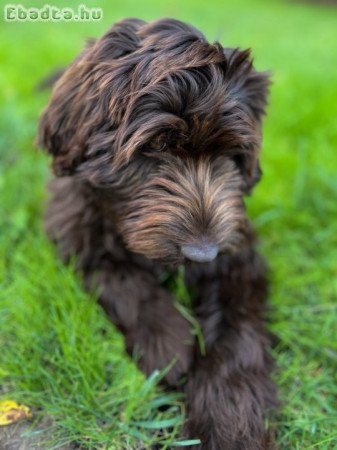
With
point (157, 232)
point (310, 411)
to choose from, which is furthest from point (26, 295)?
point (310, 411)

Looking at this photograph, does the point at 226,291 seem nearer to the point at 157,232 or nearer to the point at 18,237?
the point at 157,232

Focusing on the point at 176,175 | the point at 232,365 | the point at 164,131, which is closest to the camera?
the point at 164,131

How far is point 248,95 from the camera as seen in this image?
8.07 ft

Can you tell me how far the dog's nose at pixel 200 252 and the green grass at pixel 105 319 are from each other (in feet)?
2.29

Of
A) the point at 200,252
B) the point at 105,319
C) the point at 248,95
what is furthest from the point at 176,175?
the point at 105,319

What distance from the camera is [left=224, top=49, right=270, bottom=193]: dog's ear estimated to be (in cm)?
234

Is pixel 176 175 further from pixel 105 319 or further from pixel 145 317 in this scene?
pixel 105 319

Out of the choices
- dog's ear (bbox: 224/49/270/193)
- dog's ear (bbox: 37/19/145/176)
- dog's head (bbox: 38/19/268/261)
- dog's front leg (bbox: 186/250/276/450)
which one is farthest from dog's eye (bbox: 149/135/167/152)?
dog's front leg (bbox: 186/250/276/450)

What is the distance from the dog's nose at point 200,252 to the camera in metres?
2.26

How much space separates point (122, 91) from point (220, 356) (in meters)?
1.39

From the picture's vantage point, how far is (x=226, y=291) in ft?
9.46

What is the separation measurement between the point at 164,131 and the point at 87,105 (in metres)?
0.46

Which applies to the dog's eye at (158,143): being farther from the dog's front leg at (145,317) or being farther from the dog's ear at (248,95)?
the dog's front leg at (145,317)

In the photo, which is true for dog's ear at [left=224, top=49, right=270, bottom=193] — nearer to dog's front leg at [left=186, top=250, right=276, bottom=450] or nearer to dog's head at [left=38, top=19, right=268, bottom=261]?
dog's head at [left=38, top=19, right=268, bottom=261]
